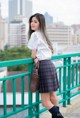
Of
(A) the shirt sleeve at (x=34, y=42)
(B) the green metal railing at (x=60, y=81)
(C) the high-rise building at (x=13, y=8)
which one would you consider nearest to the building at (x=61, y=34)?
(C) the high-rise building at (x=13, y=8)

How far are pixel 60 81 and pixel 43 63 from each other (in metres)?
1.08

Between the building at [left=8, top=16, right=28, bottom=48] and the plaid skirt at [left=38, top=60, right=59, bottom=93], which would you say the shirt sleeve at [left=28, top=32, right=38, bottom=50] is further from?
the building at [left=8, top=16, right=28, bottom=48]

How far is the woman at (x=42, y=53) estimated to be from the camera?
10.7 feet

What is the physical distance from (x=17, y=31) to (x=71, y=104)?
115m

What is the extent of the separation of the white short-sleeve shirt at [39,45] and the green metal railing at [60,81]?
19 cm

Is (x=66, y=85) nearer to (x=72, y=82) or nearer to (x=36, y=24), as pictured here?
(x=72, y=82)

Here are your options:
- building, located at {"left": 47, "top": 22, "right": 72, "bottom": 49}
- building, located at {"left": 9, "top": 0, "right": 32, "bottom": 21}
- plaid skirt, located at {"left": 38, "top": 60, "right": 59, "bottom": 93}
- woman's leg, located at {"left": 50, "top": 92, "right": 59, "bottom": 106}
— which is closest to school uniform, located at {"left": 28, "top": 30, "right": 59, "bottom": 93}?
plaid skirt, located at {"left": 38, "top": 60, "right": 59, "bottom": 93}

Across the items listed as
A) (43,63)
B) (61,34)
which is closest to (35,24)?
(43,63)

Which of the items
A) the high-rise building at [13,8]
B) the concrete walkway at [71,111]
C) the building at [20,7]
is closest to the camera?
the concrete walkway at [71,111]

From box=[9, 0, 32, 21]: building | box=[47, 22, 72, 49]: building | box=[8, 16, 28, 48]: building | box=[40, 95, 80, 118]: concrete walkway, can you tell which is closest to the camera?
box=[40, 95, 80, 118]: concrete walkway

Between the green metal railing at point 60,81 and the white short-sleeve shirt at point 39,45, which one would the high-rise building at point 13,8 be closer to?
the green metal railing at point 60,81

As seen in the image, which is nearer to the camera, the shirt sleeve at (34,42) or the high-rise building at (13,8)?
the shirt sleeve at (34,42)

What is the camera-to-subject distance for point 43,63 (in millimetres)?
3330

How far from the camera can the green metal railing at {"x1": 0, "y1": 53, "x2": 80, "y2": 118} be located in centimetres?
329
